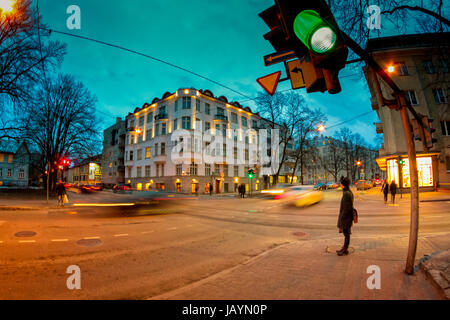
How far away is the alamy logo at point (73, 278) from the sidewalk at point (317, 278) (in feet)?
5.49

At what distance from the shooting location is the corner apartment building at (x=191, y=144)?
3575cm

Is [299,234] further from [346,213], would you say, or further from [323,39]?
[323,39]

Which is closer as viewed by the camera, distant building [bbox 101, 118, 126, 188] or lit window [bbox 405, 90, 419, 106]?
lit window [bbox 405, 90, 419, 106]

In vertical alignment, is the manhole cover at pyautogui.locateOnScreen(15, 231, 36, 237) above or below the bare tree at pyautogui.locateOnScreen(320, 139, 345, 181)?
below

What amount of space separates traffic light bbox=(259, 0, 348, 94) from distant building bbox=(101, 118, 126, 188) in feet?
181

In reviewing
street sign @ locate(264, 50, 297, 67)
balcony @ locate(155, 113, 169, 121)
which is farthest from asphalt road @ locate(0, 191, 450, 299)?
balcony @ locate(155, 113, 169, 121)

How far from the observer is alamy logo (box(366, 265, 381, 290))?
10.7 feet

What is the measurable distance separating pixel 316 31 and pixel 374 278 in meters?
4.08

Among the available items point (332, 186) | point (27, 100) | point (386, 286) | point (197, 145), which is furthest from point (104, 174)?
point (386, 286)

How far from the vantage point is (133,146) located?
45625mm

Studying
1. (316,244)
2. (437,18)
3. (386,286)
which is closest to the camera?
(386,286)

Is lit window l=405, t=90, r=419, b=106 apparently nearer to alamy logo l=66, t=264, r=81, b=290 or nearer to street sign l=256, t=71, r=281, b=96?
street sign l=256, t=71, r=281, b=96
